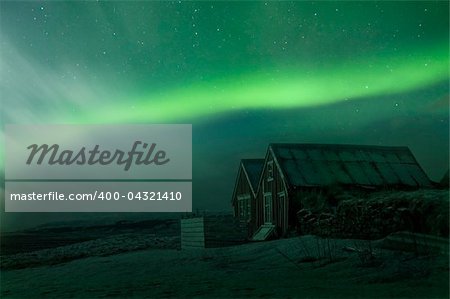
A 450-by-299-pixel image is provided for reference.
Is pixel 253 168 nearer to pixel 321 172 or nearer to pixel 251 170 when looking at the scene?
pixel 251 170

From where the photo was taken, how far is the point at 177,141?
31.1ft

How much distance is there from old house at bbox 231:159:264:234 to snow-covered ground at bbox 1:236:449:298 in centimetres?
53

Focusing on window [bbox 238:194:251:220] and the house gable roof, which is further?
window [bbox 238:194:251:220]

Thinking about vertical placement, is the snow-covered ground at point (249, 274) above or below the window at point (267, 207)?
below

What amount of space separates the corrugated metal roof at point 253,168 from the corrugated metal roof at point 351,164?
27cm

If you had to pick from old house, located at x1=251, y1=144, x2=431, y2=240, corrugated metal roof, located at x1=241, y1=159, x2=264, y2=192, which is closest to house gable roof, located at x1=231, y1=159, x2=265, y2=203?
corrugated metal roof, located at x1=241, y1=159, x2=264, y2=192

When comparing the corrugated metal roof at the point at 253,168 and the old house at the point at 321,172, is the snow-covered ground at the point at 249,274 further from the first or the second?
the corrugated metal roof at the point at 253,168

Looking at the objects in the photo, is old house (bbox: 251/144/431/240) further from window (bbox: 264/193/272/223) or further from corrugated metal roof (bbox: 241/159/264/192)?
corrugated metal roof (bbox: 241/159/264/192)

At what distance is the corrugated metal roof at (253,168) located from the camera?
9.77 m

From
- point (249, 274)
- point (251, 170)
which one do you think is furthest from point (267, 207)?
point (249, 274)

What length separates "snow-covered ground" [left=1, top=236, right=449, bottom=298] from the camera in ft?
27.9

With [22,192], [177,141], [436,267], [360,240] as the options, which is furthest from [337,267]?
[22,192]

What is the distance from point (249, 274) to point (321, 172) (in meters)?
1.83

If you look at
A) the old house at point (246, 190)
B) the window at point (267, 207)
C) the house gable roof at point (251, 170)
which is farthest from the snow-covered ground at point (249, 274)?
the house gable roof at point (251, 170)
